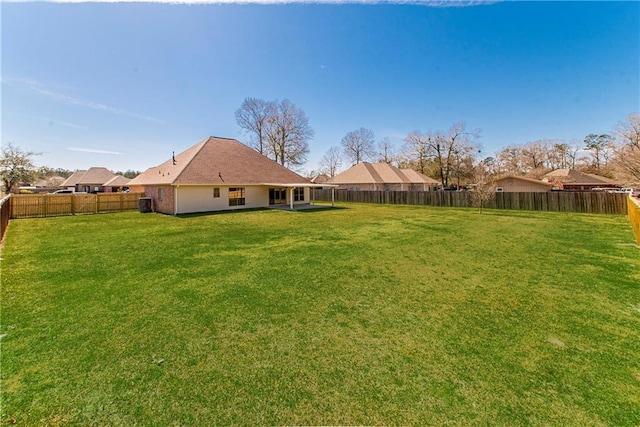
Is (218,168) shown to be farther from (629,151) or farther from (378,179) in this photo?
(629,151)

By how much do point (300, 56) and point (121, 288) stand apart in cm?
1667

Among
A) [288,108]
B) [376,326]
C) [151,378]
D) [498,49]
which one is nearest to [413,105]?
[498,49]

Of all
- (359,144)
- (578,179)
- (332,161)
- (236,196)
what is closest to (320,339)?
(236,196)

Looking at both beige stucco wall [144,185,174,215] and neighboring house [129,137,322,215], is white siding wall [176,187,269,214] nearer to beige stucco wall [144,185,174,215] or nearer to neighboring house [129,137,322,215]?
neighboring house [129,137,322,215]

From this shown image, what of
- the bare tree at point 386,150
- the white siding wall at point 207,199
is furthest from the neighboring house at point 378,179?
the bare tree at point 386,150

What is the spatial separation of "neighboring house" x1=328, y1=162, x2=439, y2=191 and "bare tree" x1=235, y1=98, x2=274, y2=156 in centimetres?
1270

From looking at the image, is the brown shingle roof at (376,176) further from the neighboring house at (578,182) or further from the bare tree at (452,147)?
the neighboring house at (578,182)

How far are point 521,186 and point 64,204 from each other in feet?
133

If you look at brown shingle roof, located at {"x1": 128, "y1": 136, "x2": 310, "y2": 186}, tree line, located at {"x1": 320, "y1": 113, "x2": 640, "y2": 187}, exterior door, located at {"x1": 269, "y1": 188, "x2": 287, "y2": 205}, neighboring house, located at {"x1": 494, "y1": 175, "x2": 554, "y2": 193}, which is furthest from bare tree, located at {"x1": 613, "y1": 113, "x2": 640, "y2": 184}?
exterior door, located at {"x1": 269, "y1": 188, "x2": 287, "y2": 205}

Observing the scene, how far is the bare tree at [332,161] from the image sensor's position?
63656mm

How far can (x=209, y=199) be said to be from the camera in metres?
19.5

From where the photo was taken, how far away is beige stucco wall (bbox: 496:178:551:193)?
29172 millimetres

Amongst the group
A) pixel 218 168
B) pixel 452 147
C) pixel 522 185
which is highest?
pixel 452 147

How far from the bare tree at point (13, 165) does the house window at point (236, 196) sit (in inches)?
1643
